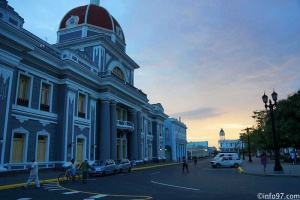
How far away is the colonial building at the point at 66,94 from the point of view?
2062 cm

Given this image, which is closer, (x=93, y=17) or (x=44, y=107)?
(x=44, y=107)

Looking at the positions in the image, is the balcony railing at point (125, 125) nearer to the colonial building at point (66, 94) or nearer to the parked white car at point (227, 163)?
the colonial building at point (66, 94)

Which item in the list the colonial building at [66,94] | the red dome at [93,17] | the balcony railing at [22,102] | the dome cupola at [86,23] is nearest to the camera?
the colonial building at [66,94]

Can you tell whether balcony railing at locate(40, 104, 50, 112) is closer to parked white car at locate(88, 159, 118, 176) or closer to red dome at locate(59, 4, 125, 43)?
parked white car at locate(88, 159, 118, 176)

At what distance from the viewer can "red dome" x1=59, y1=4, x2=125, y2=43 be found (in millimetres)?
39000

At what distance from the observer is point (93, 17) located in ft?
129

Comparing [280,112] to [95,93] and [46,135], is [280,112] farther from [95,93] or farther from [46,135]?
[46,135]

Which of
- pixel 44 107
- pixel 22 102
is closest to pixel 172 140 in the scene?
pixel 44 107

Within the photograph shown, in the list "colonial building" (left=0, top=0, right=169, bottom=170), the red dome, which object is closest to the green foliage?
"colonial building" (left=0, top=0, right=169, bottom=170)

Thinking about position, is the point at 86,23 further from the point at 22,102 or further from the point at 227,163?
the point at 227,163

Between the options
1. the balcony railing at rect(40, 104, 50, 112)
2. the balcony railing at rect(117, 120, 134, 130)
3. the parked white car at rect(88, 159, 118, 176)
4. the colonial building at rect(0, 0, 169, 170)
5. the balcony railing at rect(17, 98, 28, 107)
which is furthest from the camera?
the balcony railing at rect(117, 120, 134, 130)

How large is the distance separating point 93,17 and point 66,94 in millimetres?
16735

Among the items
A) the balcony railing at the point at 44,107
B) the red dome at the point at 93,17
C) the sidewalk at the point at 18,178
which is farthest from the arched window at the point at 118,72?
the sidewalk at the point at 18,178

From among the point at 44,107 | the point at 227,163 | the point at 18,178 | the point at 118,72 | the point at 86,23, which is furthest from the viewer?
the point at 118,72
